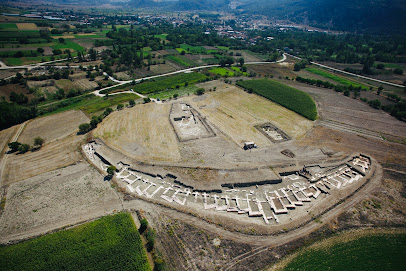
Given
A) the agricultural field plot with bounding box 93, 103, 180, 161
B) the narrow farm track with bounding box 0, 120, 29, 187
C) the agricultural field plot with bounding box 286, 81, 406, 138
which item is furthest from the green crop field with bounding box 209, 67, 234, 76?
the narrow farm track with bounding box 0, 120, 29, 187

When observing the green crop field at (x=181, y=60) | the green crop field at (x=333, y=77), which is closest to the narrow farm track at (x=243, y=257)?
the green crop field at (x=333, y=77)

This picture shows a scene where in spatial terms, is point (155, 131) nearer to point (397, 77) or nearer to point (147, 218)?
point (147, 218)

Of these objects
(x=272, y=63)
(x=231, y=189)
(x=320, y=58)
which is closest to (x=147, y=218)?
(x=231, y=189)

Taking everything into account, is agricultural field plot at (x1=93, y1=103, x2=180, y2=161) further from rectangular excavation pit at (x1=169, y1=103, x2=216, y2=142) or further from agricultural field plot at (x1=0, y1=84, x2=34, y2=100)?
agricultural field plot at (x1=0, y1=84, x2=34, y2=100)

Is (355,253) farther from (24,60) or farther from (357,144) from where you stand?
(24,60)

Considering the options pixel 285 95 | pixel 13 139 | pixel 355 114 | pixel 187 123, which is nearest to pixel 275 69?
pixel 285 95
